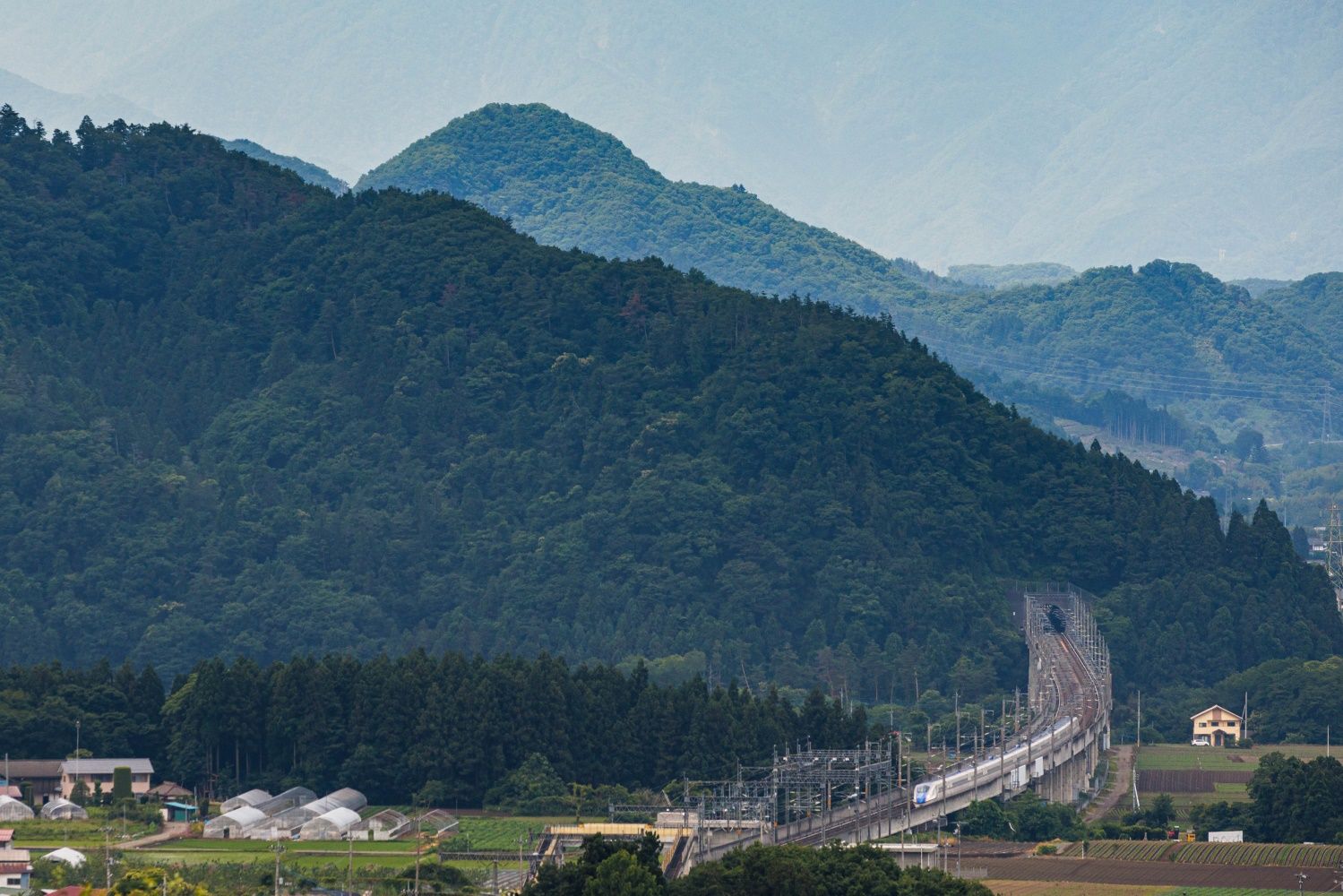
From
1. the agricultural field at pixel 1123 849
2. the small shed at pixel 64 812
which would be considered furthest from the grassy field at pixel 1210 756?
the small shed at pixel 64 812

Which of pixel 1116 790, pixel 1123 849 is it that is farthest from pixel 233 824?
pixel 1116 790

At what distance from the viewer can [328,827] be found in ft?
364

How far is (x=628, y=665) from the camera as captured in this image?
15275cm

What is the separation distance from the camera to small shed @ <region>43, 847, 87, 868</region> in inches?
3804

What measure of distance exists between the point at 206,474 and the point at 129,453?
4606mm

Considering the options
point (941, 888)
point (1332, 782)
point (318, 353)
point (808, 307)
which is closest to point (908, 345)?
point (808, 307)

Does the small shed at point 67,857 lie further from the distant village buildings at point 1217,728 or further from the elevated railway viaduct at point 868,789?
the distant village buildings at point 1217,728

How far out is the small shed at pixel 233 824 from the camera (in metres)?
110

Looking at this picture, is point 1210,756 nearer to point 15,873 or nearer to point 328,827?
point 328,827

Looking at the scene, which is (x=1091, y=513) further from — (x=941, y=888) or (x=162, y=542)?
(x=941, y=888)

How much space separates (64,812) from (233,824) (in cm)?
626

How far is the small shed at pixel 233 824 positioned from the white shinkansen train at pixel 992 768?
75.4ft

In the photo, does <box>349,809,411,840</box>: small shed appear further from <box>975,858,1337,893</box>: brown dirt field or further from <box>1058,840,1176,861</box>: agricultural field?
<box>1058,840,1176,861</box>: agricultural field

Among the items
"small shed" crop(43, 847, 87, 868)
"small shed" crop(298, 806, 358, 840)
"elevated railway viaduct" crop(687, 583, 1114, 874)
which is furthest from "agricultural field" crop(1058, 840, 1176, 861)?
"small shed" crop(43, 847, 87, 868)
